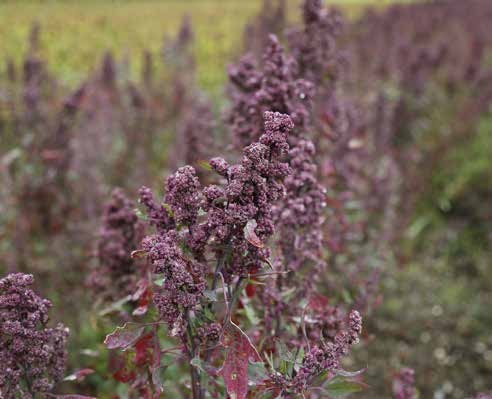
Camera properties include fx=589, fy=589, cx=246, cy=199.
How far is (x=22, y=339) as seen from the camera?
1.27 m

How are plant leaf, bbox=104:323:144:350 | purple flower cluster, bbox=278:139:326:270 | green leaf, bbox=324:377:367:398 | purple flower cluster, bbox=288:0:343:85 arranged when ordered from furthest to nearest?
purple flower cluster, bbox=288:0:343:85 < purple flower cluster, bbox=278:139:326:270 < green leaf, bbox=324:377:367:398 < plant leaf, bbox=104:323:144:350

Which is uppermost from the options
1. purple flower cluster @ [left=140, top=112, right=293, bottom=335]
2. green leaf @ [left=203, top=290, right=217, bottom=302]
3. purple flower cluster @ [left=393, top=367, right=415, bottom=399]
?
purple flower cluster @ [left=140, top=112, right=293, bottom=335]

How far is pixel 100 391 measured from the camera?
131 inches

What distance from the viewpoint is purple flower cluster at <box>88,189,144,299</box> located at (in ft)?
6.38

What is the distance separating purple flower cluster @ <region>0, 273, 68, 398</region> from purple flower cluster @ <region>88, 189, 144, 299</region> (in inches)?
22.8

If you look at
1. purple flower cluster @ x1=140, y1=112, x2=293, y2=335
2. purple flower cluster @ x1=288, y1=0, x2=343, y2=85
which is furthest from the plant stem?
purple flower cluster @ x1=288, y1=0, x2=343, y2=85

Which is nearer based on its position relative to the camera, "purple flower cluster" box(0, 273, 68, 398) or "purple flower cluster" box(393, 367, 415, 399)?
"purple flower cluster" box(0, 273, 68, 398)

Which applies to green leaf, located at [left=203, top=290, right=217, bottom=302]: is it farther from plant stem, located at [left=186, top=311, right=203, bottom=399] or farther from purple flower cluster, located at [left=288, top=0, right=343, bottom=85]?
purple flower cluster, located at [left=288, top=0, right=343, bottom=85]

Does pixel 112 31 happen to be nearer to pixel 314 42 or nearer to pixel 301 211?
pixel 314 42

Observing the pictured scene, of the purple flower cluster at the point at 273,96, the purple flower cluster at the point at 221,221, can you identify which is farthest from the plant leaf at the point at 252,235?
the purple flower cluster at the point at 273,96

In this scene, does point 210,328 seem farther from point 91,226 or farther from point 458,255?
point 458,255

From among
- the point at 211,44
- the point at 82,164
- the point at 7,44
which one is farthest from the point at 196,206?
the point at 211,44

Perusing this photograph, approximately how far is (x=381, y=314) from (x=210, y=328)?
3809 mm

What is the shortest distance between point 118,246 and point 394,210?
421 centimetres
